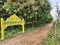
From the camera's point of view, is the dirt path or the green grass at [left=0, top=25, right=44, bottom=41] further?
the green grass at [left=0, top=25, right=44, bottom=41]

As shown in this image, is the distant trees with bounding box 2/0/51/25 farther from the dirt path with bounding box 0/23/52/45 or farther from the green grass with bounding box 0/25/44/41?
the dirt path with bounding box 0/23/52/45

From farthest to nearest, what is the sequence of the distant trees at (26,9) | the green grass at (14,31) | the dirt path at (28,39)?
the distant trees at (26,9), the green grass at (14,31), the dirt path at (28,39)

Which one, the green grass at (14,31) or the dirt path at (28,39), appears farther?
the green grass at (14,31)

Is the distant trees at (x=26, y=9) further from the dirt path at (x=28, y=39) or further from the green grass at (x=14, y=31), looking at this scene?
the dirt path at (x=28, y=39)

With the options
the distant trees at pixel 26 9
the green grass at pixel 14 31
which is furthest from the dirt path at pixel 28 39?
the distant trees at pixel 26 9

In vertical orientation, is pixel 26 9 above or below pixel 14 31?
above

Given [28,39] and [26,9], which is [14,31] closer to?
[26,9]

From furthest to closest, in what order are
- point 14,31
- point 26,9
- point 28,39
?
point 26,9 < point 14,31 < point 28,39

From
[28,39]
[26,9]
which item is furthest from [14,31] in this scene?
[28,39]

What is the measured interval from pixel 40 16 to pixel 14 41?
146 inches

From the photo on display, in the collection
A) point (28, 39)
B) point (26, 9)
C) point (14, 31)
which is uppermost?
point (26, 9)

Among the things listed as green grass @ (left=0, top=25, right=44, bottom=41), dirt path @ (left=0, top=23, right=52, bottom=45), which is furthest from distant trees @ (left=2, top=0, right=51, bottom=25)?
dirt path @ (left=0, top=23, right=52, bottom=45)

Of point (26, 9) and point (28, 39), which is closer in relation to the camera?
point (28, 39)

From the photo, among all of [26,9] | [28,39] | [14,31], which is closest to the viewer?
[28,39]
